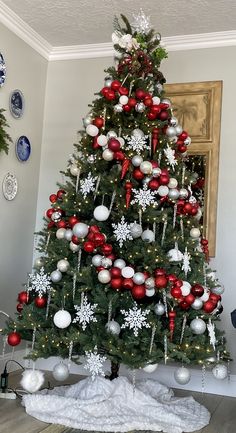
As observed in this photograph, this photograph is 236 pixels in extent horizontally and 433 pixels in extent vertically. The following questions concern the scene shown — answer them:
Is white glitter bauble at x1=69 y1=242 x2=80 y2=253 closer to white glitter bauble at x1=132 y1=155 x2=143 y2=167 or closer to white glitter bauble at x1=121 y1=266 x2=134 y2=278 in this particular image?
white glitter bauble at x1=121 y1=266 x2=134 y2=278

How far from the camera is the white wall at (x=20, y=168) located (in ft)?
12.7

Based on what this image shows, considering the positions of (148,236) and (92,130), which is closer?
(148,236)

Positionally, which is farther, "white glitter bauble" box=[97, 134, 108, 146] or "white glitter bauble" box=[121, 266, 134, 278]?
"white glitter bauble" box=[97, 134, 108, 146]

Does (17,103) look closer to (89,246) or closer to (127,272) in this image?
(89,246)

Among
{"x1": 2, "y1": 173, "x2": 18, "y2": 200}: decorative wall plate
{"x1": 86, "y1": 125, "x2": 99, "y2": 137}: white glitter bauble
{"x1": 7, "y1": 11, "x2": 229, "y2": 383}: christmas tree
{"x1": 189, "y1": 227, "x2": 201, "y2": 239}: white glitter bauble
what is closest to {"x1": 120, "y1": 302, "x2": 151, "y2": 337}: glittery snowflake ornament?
{"x1": 7, "y1": 11, "x2": 229, "y2": 383}: christmas tree

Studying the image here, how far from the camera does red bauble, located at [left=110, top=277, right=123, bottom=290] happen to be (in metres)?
2.83

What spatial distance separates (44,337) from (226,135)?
2109 mm

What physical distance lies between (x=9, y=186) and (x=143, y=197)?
1.37 m

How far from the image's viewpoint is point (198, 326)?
2881mm

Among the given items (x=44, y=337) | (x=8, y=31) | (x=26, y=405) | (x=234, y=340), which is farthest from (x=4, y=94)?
(x=234, y=340)

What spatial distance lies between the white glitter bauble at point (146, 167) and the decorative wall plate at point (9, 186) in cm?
131

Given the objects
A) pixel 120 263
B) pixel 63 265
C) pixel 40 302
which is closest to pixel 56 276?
pixel 63 265

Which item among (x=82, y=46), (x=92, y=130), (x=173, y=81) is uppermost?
(x=82, y=46)

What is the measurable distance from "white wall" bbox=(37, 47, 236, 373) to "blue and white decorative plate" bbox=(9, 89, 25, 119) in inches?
16.4
